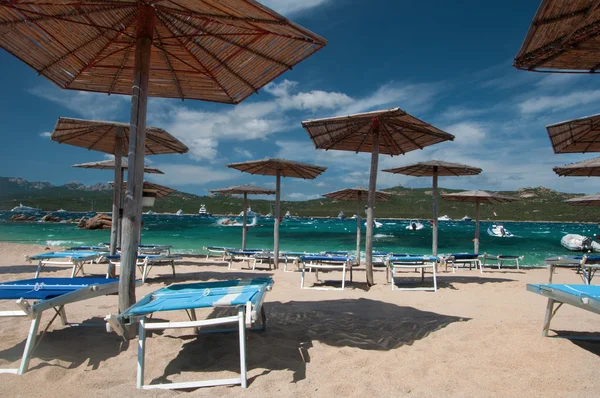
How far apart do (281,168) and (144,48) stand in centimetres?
699

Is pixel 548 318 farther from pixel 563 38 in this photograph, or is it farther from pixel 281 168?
pixel 281 168

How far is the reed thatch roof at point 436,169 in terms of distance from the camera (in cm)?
962

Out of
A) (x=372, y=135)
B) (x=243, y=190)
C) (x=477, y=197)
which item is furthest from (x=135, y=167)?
(x=477, y=197)

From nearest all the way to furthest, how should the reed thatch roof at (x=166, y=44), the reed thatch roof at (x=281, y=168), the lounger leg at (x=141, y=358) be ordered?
1. the lounger leg at (x=141, y=358)
2. the reed thatch roof at (x=166, y=44)
3. the reed thatch roof at (x=281, y=168)

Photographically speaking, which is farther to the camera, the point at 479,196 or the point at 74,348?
the point at 479,196

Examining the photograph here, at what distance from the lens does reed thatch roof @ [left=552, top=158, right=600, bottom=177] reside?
6.77 meters

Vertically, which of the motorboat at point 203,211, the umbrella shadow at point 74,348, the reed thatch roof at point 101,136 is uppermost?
the motorboat at point 203,211

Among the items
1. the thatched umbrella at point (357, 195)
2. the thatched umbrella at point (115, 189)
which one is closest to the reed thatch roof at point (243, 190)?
the thatched umbrella at point (115, 189)

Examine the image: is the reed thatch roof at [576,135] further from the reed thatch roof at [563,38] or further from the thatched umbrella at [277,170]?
the thatched umbrella at [277,170]

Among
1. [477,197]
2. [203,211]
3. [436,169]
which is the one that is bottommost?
[477,197]

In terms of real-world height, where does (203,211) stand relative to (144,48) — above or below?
above

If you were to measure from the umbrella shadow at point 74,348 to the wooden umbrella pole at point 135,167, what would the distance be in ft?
0.83

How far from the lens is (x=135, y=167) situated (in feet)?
10.8

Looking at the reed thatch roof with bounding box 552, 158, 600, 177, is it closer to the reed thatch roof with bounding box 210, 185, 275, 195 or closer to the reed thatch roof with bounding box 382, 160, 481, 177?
the reed thatch roof with bounding box 382, 160, 481, 177
